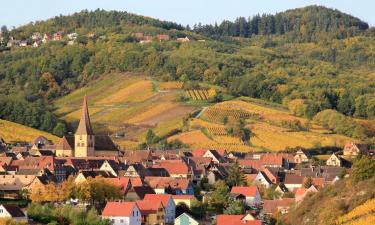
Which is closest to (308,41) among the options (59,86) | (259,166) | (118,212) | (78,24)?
(78,24)

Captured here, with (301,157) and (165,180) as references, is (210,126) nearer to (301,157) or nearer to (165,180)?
Answer: (301,157)

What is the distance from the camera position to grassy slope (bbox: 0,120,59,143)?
100137 mm

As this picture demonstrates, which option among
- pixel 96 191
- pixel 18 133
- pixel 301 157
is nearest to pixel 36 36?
pixel 18 133

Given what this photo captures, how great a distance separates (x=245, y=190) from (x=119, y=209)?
1261cm

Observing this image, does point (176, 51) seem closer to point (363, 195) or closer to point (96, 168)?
point (96, 168)

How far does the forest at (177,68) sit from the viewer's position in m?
118

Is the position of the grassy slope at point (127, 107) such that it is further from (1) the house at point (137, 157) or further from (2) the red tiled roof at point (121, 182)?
(2) the red tiled roof at point (121, 182)

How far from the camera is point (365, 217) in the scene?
→ 142 ft

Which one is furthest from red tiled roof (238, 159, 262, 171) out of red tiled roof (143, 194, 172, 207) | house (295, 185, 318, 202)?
red tiled roof (143, 194, 172, 207)

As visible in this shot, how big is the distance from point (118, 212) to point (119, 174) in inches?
594

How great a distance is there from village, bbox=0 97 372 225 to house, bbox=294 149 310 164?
0.08m

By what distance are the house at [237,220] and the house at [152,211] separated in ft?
14.5

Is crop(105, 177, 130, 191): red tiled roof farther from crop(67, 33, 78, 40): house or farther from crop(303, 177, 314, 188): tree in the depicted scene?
crop(67, 33, 78, 40): house

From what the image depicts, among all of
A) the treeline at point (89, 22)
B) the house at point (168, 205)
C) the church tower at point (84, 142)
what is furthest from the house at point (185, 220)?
the treeline at point (89, 22)
